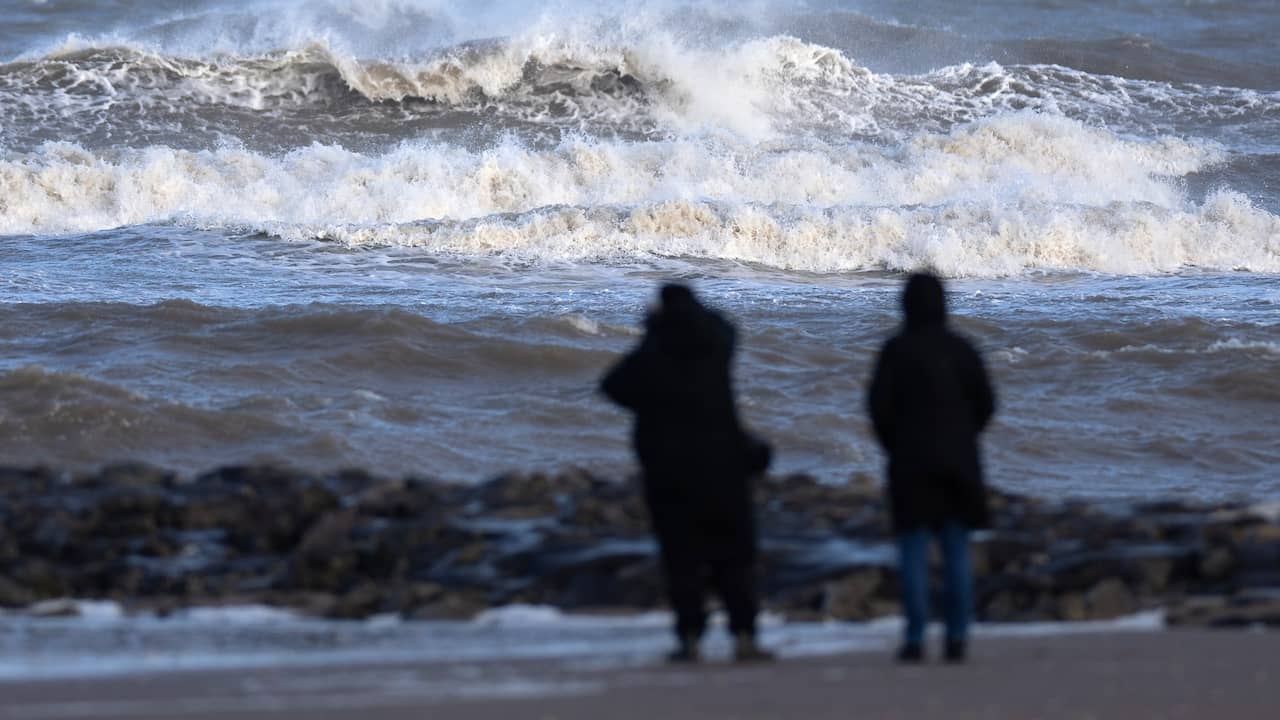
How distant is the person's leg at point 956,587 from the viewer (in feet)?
20.2

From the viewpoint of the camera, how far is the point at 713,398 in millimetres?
6082

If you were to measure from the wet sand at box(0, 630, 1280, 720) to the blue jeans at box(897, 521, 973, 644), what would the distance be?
0.14 meters

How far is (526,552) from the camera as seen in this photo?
8.07 metres

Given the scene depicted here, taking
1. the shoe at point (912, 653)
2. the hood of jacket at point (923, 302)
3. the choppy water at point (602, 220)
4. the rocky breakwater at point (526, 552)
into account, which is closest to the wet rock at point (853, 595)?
the rocky breakwater at point (526, 552)

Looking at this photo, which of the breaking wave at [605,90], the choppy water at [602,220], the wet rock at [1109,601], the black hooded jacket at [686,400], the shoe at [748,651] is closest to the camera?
the black hooded jacket at [686,400]

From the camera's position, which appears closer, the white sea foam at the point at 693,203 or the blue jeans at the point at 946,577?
the blue jeans at the point at 946,577

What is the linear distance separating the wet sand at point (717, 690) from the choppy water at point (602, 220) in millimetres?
5125

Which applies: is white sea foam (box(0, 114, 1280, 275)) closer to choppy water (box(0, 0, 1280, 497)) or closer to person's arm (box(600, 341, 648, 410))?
choppy water (box(0, 0, 1280, 497))

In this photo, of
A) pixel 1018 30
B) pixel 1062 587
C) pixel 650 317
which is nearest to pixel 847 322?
pixel 1062 587

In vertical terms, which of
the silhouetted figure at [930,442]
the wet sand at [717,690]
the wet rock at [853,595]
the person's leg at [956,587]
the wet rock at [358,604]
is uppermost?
the silhouetted figure at [930,442]

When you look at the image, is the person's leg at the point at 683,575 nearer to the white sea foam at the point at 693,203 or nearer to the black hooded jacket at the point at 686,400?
the black hooded jacket at the point at 686,400

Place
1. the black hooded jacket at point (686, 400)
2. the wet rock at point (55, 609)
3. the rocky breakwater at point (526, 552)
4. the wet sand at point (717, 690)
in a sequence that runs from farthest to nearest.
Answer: the rocky breakwater at point (526, 552) → the wet rock at point (55, 609) → the black hooded jacket at point (686, 400) → the wet sand at point (717, 690)

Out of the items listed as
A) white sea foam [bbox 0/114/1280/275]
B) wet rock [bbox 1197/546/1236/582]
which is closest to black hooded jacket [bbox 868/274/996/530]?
wet rock [bbox 1197/546/1236/582]

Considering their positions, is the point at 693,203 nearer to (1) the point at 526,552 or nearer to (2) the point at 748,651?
(1) the point at 526,552
